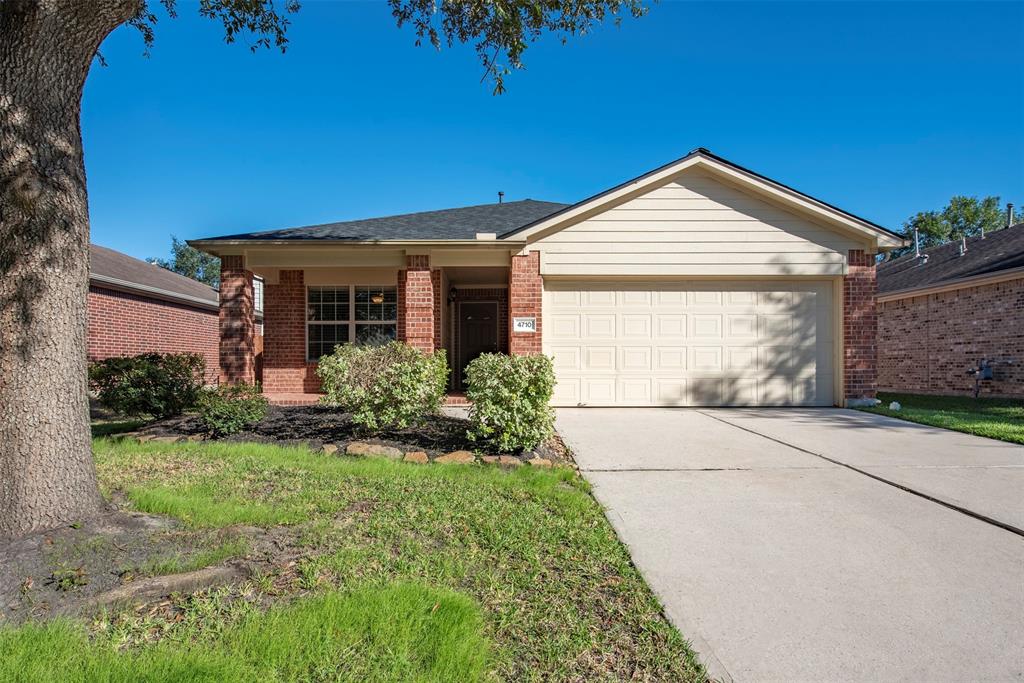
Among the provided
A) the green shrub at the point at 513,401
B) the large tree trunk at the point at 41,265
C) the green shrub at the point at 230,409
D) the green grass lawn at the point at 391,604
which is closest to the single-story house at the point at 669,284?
the green shrub at the point at 230,409

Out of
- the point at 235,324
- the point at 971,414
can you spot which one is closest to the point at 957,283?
the point at 971,414

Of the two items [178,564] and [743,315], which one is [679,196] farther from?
[178,564]

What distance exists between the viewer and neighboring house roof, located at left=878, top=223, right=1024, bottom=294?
12469 millimetres

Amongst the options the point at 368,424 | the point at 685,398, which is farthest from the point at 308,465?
Answer: the point at 685,398

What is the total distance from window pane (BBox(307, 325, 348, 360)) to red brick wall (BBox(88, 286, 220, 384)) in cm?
484

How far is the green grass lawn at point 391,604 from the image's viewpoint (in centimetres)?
204

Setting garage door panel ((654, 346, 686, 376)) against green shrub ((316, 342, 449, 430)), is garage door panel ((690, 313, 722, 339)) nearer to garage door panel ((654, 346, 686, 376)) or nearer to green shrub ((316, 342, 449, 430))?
garage door panel ((654, 346, 686, 376))

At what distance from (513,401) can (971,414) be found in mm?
8738

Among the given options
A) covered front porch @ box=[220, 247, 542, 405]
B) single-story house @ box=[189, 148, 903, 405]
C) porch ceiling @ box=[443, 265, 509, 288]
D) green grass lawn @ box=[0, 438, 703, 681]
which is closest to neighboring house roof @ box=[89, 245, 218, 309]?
covered front porch @ box=[220, 247, 542, 405]

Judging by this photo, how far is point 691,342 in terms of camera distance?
980cm

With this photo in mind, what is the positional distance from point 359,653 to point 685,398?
28.4 feet

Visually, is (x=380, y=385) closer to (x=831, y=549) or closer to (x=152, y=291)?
(x=831, y=549)

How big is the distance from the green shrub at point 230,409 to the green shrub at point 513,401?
3168 millimetres

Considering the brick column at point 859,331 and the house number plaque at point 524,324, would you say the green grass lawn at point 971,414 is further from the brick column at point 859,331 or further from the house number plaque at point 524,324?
the house number plaque at point 524,324
